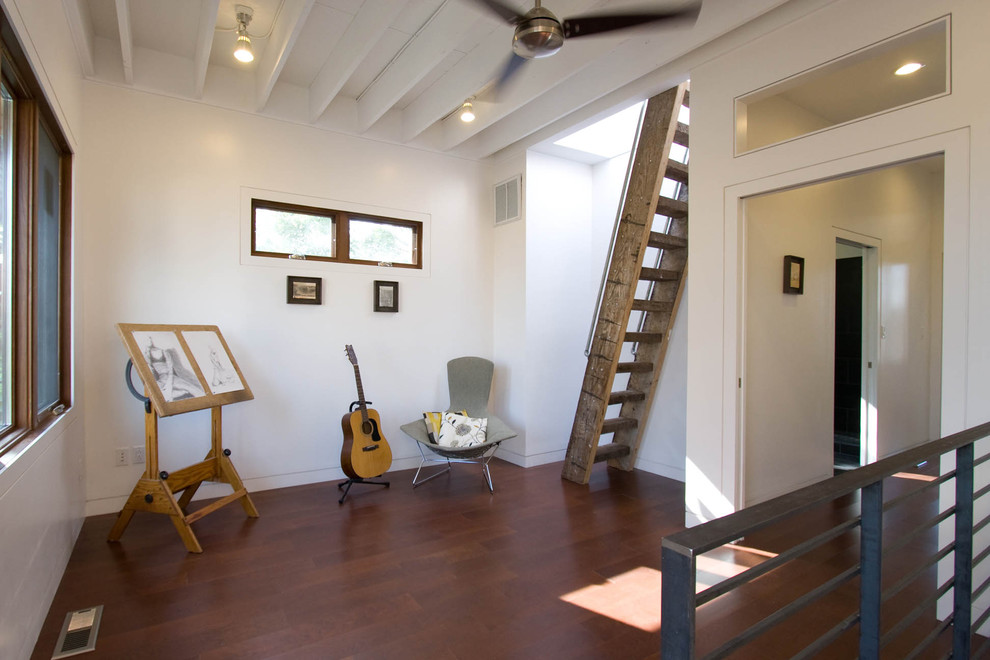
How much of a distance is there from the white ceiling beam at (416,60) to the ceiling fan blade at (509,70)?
1.23ft

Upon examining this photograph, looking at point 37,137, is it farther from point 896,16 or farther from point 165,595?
point 896,16

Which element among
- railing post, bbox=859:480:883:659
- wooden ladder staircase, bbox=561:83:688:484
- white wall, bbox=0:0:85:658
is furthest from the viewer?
wooden ladder staircase, bbox=561:83:688:484

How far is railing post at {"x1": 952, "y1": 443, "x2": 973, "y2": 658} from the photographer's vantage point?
1.58m

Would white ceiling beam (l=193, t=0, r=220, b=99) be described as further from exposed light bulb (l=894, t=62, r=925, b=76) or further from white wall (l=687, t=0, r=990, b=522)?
exposed light bulb (l=894, t=62, r=925, b=76)

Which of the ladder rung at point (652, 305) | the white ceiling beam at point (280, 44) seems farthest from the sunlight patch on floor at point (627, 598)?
the white ceiling beam at point (280, 44)

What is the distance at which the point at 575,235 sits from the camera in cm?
527

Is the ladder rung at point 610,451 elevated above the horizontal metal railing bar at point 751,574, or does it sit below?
below

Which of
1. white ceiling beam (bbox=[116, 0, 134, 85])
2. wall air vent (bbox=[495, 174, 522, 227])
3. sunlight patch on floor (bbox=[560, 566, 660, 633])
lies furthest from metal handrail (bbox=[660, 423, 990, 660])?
wall air vent (bbox=[495, 174, 522, 227])

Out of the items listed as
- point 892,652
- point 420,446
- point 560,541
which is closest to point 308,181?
point 420,446

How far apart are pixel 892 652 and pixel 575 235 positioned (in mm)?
3962

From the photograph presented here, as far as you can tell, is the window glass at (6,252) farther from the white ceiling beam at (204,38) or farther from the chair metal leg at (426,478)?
the chair metal leg at (426,478)

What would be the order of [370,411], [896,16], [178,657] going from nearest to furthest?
[178,657]
[896,16]
[370,411]

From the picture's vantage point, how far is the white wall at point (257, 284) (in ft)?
11.7

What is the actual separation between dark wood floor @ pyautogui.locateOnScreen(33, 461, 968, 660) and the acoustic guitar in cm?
25
